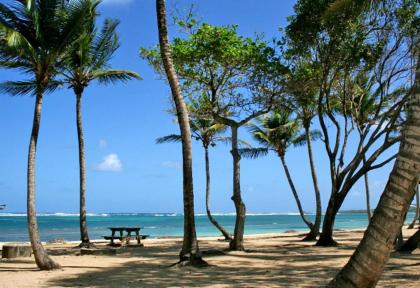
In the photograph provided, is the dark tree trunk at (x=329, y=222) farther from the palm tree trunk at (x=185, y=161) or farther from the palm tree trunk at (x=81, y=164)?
the palm tree trunk at (x=81, y=164)

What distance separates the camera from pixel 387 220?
503 centimetres

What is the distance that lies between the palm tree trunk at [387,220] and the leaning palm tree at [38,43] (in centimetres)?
856

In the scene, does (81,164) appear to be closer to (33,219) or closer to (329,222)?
(33,219)

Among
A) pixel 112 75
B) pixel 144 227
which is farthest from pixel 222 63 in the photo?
pixel 144 227

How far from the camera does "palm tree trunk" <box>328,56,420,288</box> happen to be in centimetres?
502

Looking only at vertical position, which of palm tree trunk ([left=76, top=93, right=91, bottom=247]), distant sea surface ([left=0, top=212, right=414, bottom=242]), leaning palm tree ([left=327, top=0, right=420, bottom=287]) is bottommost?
distant sea surface ([left=0, top=212, right=414, bottom=242])

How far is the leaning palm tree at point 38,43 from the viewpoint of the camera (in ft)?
38.5

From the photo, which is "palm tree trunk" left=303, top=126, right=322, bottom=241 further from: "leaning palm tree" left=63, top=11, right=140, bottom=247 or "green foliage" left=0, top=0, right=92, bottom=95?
"green foliage" left=0, top=0, right=92, bottom=95

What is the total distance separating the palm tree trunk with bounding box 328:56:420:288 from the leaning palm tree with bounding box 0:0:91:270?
8565 millimetres

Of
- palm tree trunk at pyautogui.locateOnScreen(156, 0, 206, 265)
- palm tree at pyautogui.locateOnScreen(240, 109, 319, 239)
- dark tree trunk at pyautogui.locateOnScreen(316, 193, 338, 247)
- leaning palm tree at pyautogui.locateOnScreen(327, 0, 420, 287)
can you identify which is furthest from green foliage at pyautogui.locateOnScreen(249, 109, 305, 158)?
leaning palm tree at pyautogui.locateOnScreen(327, 0, 420, 287)

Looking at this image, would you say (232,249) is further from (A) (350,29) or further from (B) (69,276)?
(A) (350,29)

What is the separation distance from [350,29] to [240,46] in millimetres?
3693

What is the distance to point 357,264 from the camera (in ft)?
16.8

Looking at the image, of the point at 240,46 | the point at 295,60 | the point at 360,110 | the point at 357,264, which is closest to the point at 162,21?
the point at 240,46
